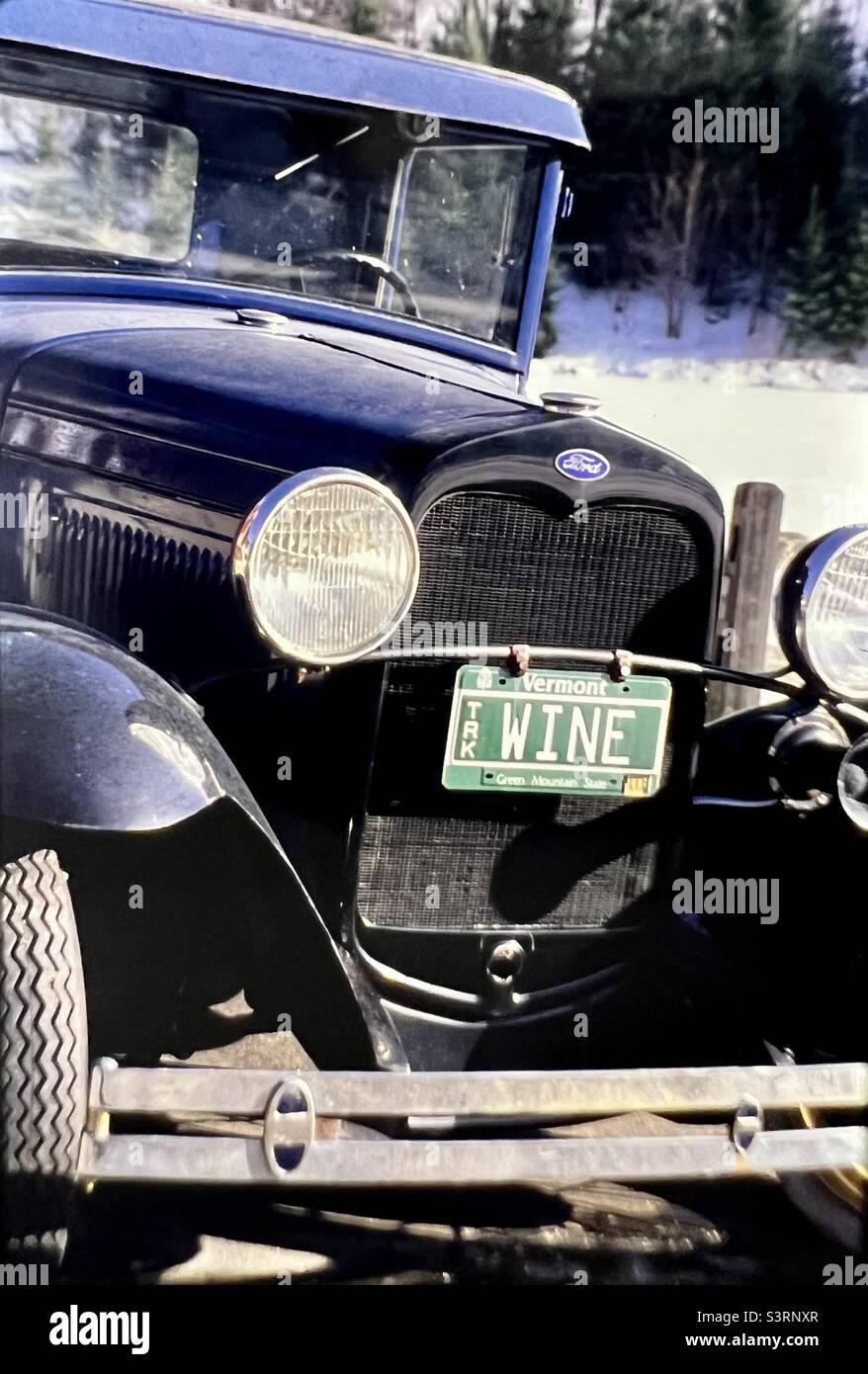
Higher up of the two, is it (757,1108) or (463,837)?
(463,837)

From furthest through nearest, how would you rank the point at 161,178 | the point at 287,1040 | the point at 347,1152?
the point at 287,1040, the point at 161,178, the point at 347,1152

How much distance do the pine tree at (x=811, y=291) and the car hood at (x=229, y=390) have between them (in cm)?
62

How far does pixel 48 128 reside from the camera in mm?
2699

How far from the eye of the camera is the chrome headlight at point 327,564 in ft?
6.93

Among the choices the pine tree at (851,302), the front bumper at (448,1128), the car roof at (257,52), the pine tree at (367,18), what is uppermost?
the pine tree at (367,18)

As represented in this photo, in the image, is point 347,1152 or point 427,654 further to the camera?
point 427,654

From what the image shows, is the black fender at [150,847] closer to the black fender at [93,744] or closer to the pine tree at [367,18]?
the black fender at [93,744]

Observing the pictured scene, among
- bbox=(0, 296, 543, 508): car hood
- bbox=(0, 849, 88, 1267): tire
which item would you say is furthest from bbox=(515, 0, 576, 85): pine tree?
bbox=(0, 849, 88, 1267): tire

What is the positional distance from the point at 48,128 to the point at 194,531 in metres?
0.83

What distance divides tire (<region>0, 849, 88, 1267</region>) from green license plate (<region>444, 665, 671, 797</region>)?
66cm

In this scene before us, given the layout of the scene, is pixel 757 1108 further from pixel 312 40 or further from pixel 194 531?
pixel 312 40

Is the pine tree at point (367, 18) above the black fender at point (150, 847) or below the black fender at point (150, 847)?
above

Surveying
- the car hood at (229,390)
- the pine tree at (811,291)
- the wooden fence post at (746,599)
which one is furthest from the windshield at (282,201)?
the wooden fence post at (746,599)

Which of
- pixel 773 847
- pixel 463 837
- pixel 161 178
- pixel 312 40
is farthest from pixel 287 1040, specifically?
pixel 312 40
